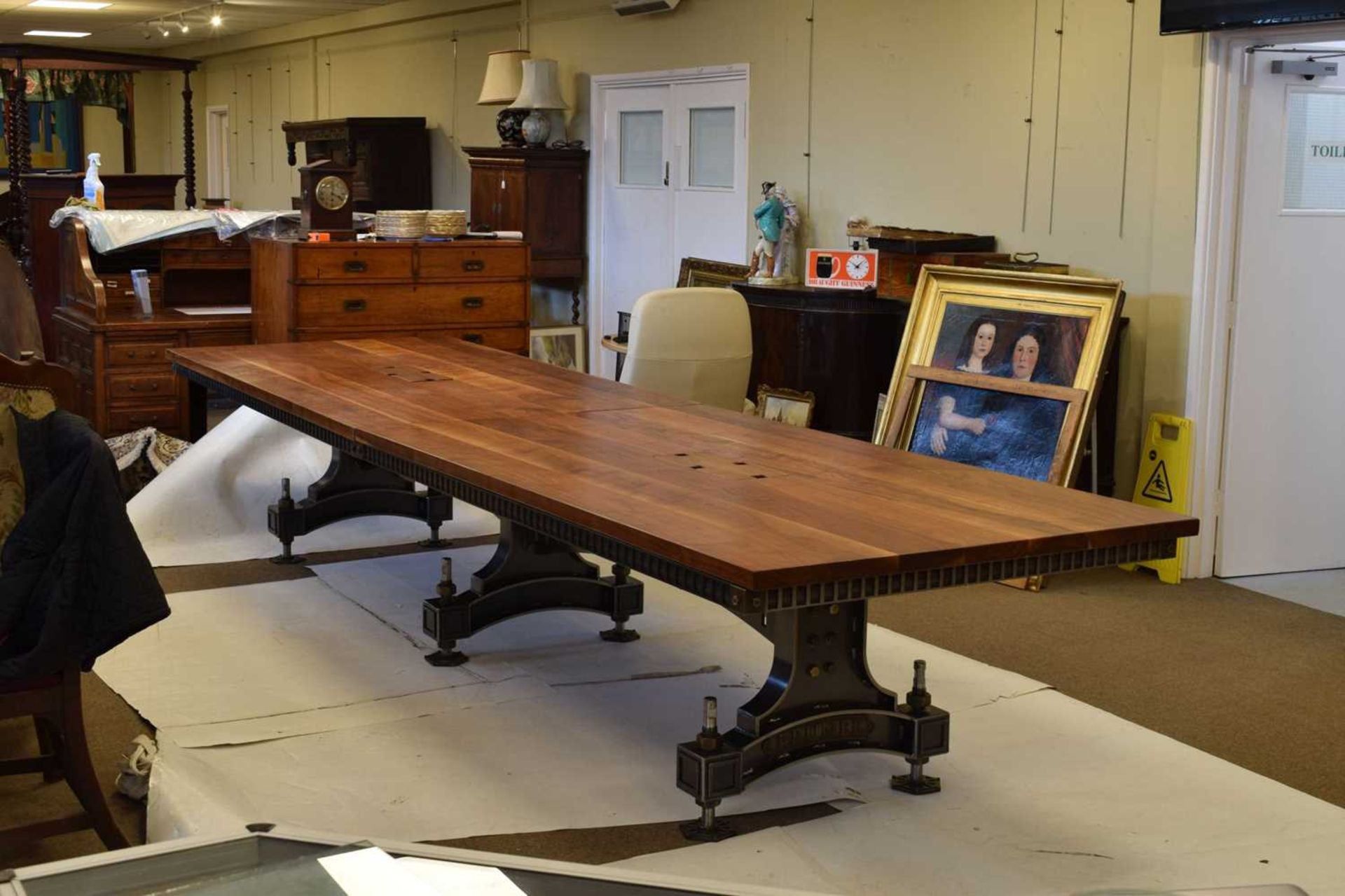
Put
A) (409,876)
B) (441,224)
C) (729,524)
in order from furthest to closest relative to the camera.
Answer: (441,224) < (729,524) < (409,876)

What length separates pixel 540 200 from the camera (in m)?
10.1

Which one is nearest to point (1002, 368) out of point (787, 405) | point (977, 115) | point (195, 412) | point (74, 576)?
point (787, 405)

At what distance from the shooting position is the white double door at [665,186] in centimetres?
886

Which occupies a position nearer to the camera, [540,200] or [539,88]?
[539,88]

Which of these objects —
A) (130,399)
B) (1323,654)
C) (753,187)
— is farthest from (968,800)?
(753,187)

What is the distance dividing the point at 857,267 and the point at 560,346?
11.1 ft

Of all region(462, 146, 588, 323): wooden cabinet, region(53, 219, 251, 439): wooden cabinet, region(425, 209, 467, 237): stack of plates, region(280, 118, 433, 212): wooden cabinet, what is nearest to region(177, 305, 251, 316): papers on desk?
region(53, 219, 251, 439): wooden cabinet

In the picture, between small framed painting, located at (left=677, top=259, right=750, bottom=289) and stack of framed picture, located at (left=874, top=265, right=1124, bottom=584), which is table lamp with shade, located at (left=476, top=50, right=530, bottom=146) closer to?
small framed painting, located at (left=677, top=259, right=750, bottom=289)

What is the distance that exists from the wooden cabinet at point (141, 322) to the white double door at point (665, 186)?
2.59m

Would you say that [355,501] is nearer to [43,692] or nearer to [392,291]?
[392,291]

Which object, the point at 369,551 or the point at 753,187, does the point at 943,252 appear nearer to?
the point at 753,187

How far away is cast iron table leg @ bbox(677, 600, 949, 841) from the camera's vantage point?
3447 millimetres

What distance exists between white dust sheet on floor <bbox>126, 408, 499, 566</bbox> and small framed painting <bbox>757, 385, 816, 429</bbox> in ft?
4.60

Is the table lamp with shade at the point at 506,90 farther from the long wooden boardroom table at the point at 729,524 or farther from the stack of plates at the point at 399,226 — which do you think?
the long wooden boardroom table at the point at 729,524
